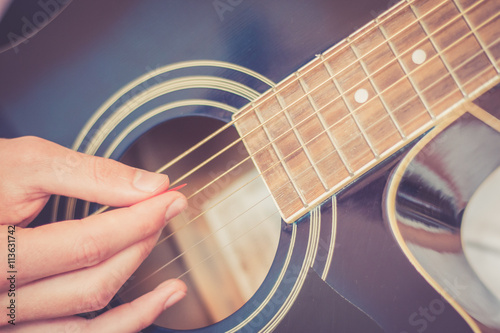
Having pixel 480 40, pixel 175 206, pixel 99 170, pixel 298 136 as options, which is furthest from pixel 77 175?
pixel 480 40

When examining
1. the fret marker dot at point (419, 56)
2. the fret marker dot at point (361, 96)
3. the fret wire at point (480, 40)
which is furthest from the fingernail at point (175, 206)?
the fret wire at point (480, 40)

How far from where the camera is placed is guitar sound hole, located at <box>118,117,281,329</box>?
2.65 ft

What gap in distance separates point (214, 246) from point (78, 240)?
1.13ft

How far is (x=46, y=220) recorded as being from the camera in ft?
2.40

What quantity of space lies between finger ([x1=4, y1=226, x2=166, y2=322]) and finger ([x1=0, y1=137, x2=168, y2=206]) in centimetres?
11

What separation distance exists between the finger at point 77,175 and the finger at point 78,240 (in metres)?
0.04

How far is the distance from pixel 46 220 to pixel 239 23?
1.96ft

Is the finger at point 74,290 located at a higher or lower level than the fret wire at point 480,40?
lower

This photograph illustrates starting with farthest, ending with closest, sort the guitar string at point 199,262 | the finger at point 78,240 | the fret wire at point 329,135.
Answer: the guitar string at point 199,262 → the fret wire at point 329,135 → the finger at point 78,240

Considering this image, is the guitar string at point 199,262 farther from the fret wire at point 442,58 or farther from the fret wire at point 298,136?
the fret wire at point 442,58

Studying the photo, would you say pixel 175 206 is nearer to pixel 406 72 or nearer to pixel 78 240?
pixel 78 240

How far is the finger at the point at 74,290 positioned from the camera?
2.02 ft

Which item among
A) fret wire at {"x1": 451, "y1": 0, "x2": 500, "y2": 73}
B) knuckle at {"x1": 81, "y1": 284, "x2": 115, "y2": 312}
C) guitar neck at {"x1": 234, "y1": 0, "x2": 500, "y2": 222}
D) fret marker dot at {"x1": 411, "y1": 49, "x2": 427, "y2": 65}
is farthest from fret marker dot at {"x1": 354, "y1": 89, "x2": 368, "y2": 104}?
knuckle at {"x1": 81, "y1": 284, "x2": 115, "y2": 312}

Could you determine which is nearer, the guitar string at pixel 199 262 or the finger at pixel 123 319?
the finger at pixel 123 319
